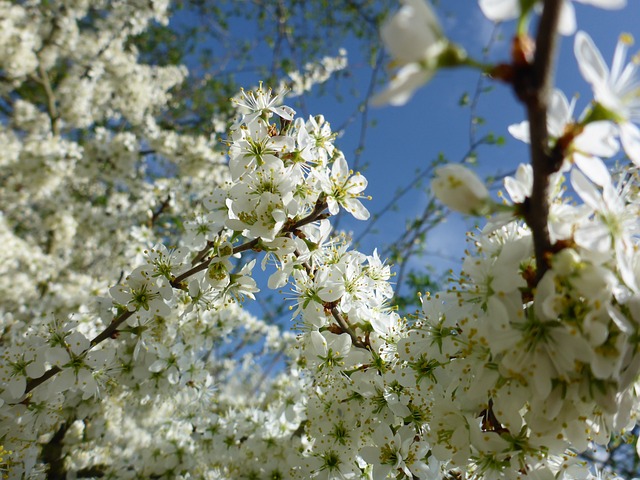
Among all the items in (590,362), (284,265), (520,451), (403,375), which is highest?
(284,265)

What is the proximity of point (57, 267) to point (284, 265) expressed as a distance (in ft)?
17.2

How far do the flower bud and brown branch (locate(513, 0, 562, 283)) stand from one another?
0.10 metres

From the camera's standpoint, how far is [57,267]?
233 inches

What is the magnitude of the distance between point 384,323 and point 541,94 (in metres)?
1.23

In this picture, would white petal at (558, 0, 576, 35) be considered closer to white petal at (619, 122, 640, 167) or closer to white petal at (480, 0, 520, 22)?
white petal at (480, 0, 520, 22)

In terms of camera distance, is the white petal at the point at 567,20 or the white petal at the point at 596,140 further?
the white petal at the point at 596,140

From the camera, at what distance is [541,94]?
2.64ft

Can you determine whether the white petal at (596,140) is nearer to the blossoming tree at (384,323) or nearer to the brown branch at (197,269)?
the blossoming tree at (384,323)

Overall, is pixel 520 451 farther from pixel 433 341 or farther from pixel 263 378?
pixel 263 378

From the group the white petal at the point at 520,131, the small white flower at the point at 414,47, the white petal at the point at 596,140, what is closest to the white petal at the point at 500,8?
the small white flower at the point at 414,47

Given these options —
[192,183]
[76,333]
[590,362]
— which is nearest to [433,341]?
[590,362]

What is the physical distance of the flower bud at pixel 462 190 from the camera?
101 centimetres

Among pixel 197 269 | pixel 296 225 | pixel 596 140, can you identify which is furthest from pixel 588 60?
pixel 197 269

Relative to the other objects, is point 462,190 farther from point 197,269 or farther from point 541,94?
point 197,269
